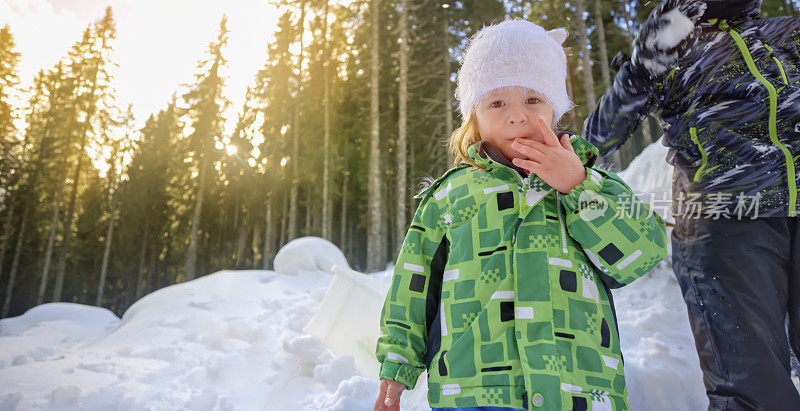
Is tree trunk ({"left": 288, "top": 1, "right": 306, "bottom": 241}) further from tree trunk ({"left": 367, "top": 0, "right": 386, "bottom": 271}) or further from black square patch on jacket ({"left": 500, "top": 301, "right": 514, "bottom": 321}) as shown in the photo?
black square patch on jacket ({"left": 500, "top": 301, "right": 514, "bottom": 321})

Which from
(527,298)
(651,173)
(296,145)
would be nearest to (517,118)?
(527,298)

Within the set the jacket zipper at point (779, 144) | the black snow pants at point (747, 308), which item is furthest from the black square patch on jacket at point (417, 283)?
the jacket zipper at point (779, 144)

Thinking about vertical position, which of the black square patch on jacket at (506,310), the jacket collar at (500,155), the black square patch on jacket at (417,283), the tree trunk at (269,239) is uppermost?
the tree trunk at (269,239)

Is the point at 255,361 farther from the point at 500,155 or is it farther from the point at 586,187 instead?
the point at 586,187

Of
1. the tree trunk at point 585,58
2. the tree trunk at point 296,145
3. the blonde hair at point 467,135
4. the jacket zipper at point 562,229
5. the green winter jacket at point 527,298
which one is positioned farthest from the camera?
the tree trunk at point 296,145

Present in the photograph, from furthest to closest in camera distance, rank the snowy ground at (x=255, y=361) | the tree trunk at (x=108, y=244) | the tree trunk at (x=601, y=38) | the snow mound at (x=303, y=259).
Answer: the tree trunk at (x=108, y=244) → the tree trunk at (x=601, y=38) → the snow mound at (x=303, y=259) → the snowy ground at (x=255, y=361)

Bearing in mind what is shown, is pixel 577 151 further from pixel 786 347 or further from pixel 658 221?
pixel 786 347

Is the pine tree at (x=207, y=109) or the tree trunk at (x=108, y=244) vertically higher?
the pine tree at (x=207, y=109)

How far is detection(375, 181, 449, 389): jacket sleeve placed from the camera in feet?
5.14

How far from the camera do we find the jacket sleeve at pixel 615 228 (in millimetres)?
1394

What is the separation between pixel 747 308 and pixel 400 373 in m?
1.42

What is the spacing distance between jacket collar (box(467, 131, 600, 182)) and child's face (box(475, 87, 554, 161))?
1.6 inches

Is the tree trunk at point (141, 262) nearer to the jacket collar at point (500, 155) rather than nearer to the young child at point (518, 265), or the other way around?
the young child at point (518, 265)

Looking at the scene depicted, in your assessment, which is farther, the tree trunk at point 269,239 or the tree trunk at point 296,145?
the tree trunk at point 269,239
